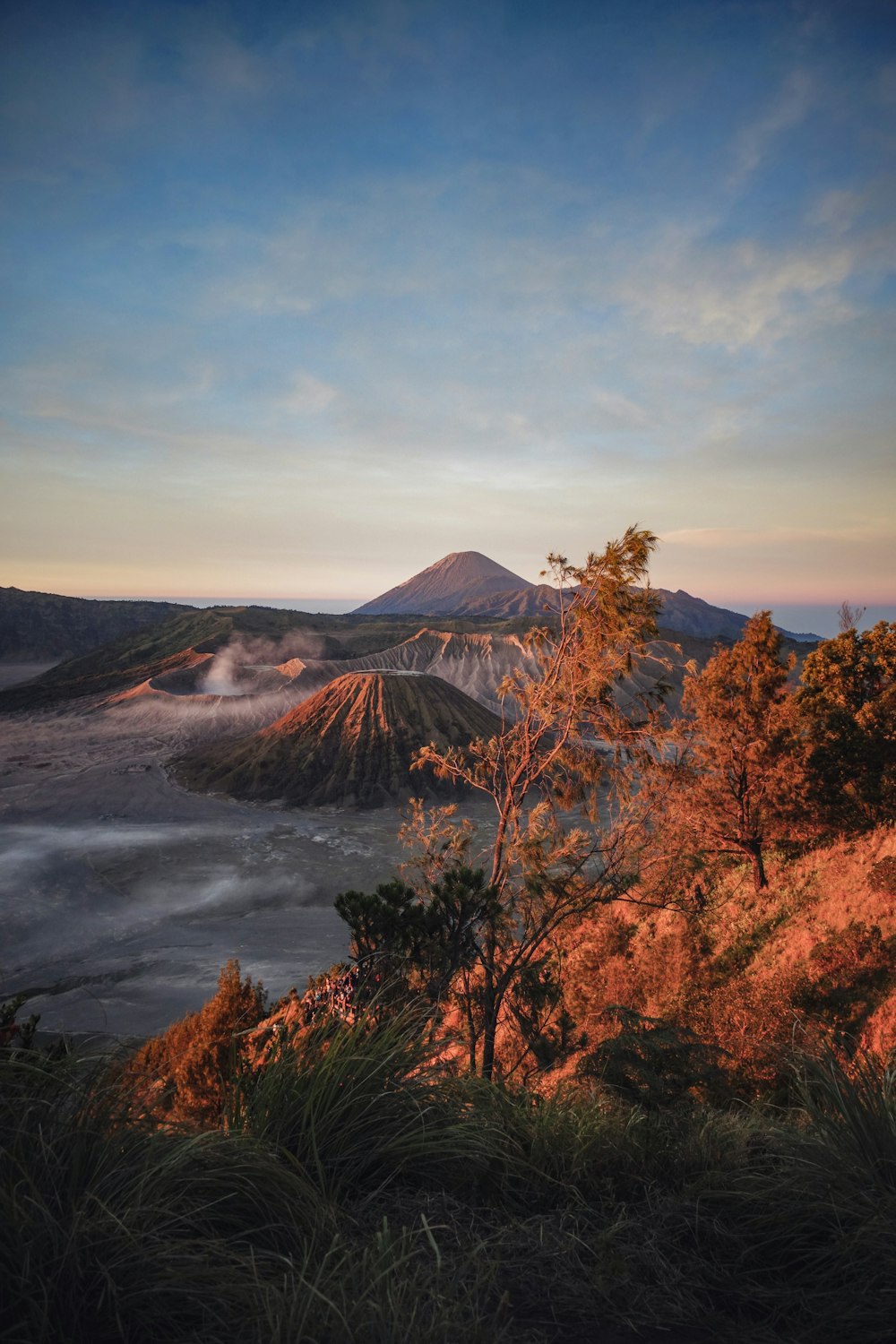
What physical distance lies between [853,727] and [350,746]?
166 ft

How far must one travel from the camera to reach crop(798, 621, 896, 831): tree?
60.4 ft

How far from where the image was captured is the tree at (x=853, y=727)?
60.4 ft

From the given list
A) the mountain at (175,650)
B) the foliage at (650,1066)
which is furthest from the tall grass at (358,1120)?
the mountain at (175,650)

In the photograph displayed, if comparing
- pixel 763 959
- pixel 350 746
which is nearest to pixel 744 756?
pixel 763 959

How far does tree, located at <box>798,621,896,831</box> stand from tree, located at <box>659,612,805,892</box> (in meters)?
0.78

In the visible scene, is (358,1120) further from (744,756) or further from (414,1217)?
(744,756)

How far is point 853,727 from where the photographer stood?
61.0 ft

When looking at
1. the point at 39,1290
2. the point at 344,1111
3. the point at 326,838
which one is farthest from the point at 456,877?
the point at 326,838

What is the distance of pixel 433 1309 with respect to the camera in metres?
2.15

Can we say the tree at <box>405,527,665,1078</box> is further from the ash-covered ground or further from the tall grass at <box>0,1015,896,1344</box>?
the ash-covered ground

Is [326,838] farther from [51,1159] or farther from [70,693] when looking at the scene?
[70,693]

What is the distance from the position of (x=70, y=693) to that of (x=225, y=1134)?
115323 mm

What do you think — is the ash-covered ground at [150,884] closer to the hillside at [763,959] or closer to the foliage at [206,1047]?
the foliage at [206,1047]

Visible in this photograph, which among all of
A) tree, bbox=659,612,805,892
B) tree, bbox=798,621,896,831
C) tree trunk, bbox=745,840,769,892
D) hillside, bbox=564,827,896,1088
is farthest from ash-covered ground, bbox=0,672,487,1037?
tree, bbox=798,621,896,831
